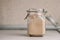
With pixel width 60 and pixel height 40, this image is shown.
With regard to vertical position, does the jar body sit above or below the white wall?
below

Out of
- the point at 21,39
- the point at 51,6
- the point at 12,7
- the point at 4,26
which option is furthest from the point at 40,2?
the point at 21,39

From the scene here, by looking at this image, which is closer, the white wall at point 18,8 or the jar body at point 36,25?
the jar body at point 36,25

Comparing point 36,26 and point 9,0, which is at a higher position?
point 9,0

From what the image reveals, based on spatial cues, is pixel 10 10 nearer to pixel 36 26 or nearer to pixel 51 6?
pixel 51 6

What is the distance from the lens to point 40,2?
4.23ft

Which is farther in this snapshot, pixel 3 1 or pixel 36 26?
pixel 3 1

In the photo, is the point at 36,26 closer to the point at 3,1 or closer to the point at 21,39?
the point at 21,39

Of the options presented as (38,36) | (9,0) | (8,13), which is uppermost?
(9,0)

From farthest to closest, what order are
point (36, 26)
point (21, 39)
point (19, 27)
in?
point (19, 27), point (36, 26), point (21, 39)

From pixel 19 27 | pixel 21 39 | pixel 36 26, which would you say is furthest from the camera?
pixel 19 27

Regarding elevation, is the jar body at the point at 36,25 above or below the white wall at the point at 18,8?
below

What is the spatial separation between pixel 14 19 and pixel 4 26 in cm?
10

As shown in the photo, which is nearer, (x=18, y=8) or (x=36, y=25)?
(x=36, y=25)

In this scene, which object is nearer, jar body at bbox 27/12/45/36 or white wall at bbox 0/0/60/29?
jar body at bbox 27/12/45/36
